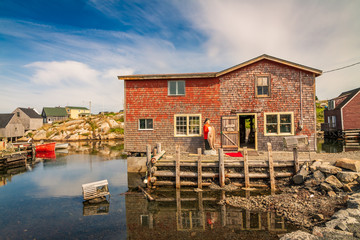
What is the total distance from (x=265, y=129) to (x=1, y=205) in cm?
1827

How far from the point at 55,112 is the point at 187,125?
74.3 m

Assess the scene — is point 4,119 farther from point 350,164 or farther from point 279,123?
point 350,164

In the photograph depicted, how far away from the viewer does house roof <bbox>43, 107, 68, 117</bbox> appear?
72875 mm

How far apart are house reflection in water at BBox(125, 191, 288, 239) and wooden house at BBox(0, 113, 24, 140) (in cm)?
5369

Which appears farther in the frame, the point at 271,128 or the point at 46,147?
the point at 46,147

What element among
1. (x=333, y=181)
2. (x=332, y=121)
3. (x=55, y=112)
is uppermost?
(x=55, y=112)

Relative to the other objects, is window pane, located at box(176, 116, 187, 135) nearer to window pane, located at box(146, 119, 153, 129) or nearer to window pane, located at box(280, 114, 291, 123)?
window pane, located at box(146, 119, 153, 129)

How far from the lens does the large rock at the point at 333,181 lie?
10091mm

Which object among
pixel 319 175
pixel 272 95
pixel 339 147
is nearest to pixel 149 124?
pixel 272 95

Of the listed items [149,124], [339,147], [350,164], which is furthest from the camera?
[339,147]

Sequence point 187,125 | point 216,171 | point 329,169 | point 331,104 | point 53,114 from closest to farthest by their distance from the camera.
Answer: point 329,169 < point 216,171 < point 187,125 < point 331,104 < point 53,114

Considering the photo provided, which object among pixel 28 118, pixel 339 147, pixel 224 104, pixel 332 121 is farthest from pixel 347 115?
pixel 28 118

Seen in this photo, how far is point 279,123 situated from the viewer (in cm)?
1606

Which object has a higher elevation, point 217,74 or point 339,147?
point 217,74
